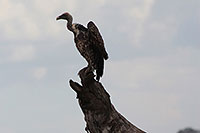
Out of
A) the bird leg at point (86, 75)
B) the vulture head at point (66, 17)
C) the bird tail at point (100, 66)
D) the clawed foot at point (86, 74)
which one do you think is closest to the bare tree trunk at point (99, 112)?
the bird leg at point (86, 75)

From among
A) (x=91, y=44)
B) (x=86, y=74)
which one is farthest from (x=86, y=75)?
(x=91, y=44)

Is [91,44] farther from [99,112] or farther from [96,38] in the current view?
[99,112]

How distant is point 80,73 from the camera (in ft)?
75.8

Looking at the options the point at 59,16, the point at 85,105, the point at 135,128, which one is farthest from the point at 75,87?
the point at 59,16

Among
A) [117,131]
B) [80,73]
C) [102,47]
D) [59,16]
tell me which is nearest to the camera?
[117,131]

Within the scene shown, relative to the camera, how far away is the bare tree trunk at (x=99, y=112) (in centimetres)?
2172

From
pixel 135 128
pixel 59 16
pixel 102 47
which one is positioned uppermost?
pixel 59 16

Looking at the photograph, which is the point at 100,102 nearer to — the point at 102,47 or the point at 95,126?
the point at 95,126

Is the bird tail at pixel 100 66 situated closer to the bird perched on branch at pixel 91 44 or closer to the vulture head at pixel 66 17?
the bird perched on branch at pixel 91 44

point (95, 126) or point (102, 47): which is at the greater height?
point (102, 47)

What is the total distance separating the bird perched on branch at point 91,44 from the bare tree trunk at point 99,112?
2642 millimetres

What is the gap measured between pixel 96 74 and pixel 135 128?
313 cm

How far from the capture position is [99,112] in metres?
21.9

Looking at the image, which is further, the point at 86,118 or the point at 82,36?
the point at 82,36
